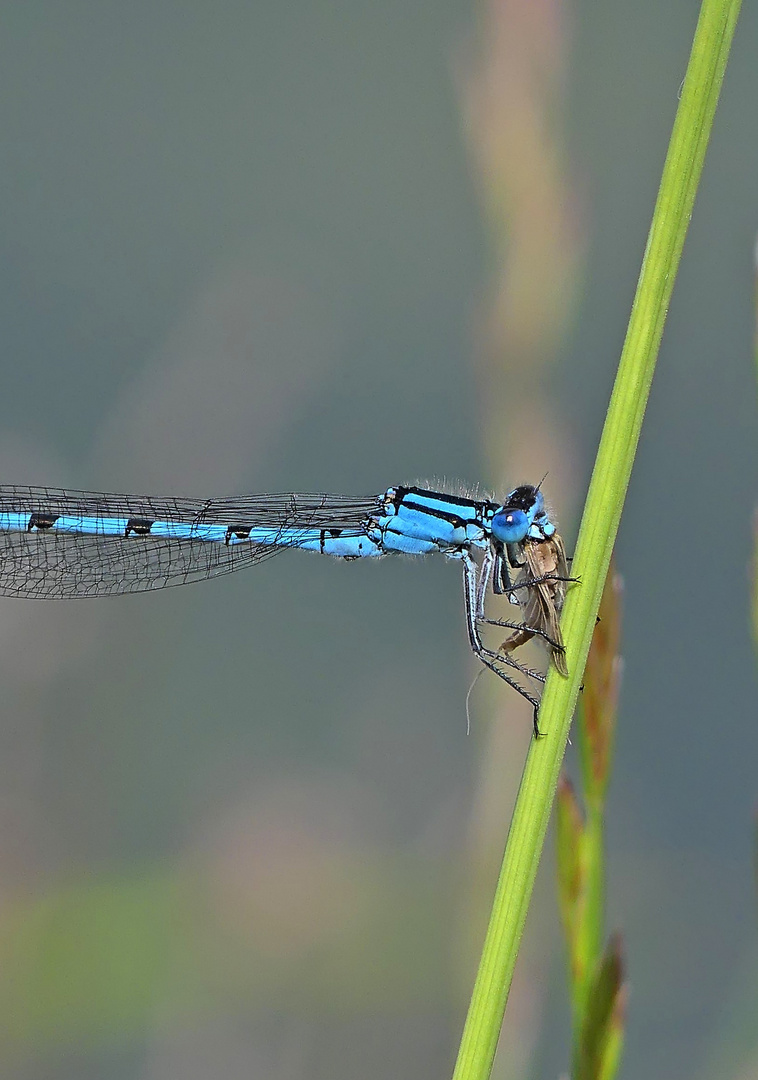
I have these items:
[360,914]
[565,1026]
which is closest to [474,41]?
[360,914]

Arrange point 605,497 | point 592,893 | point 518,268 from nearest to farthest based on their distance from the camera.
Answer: point 605,497 → point 592,893 → point 518,268

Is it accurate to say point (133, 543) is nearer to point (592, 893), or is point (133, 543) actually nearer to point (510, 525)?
point (510, 525)

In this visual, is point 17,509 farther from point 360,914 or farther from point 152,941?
point 360,914

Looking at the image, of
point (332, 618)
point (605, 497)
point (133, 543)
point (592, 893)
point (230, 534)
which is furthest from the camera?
point (332, 618)

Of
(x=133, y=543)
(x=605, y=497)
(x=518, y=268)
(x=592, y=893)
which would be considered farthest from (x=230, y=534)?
(x=605, y=497)

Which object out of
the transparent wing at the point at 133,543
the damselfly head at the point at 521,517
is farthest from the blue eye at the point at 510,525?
the transparent wing at the point at 133,543

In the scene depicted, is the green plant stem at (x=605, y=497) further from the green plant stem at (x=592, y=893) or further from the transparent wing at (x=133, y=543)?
the transparent wing at (x=133, y=543)
